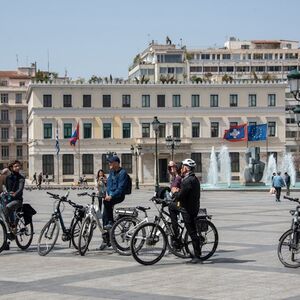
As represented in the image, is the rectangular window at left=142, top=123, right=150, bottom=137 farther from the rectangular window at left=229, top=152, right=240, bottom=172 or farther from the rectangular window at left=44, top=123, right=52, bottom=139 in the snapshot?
the rectangular window at left=44, top=123, right=52, bottom=139

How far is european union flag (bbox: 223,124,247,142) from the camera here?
80.6 metres

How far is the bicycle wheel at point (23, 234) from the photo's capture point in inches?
628

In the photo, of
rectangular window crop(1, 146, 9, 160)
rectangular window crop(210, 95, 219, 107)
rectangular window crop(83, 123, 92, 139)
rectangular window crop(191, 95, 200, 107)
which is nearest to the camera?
rectangular window crop(83, 123, 92, 139)

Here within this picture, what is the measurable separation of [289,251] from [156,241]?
2.23m

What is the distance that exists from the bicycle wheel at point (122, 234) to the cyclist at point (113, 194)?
0.55m

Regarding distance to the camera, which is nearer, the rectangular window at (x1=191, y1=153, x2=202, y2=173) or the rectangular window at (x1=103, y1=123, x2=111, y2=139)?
the rectangular window at (x1=103, y1=123, x2=111, y2=139)

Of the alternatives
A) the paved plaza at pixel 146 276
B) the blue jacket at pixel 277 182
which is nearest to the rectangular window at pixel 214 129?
the blue jacket at pixel 277 182

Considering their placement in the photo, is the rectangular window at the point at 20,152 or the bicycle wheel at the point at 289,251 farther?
the rectangular window at the point at 20,152

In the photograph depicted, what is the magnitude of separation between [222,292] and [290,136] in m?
95.5

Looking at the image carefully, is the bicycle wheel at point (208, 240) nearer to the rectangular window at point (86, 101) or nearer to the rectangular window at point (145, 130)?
the rectangular window at point (86, 101)

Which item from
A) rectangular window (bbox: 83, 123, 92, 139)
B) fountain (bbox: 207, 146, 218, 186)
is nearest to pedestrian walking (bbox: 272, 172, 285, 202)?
fountain (bbox: 207, 146, 218, 186)

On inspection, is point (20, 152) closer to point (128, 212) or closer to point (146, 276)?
point (128, 212)

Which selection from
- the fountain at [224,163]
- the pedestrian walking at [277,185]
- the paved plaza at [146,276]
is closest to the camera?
the paved plaza at [146,276]

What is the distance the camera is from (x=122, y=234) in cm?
1459
